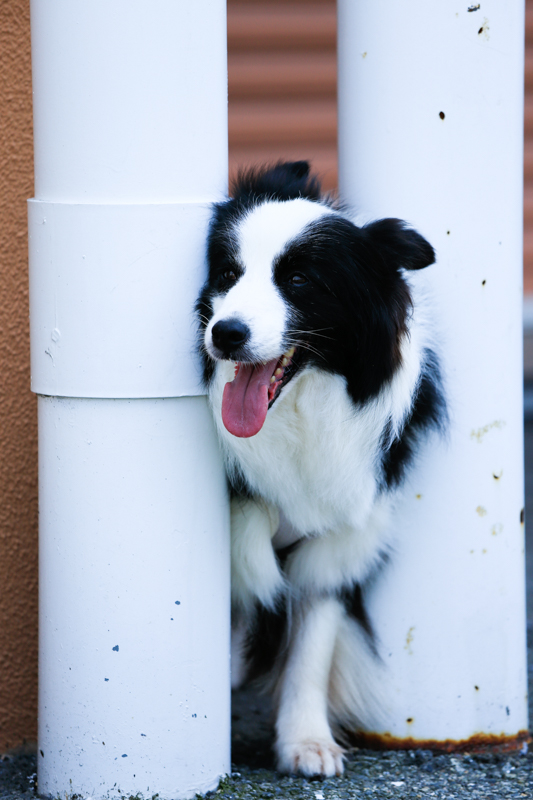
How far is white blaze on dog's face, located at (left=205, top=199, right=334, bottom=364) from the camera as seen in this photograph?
1.92m

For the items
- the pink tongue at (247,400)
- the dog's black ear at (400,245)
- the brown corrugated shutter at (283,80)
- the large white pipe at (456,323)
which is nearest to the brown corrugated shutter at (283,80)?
the brown corrugated shutter at (283,80)

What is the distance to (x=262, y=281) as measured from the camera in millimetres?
2027

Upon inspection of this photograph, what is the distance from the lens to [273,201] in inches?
86.4

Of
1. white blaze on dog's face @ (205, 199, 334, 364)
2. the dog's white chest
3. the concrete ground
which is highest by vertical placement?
white blaze on dog's face @ (205, 199, 334, 364)

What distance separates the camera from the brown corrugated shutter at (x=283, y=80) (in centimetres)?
559

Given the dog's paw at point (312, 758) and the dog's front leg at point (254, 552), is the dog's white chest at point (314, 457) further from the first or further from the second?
the dog's paw at point (312, 758)

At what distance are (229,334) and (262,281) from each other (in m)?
0.21

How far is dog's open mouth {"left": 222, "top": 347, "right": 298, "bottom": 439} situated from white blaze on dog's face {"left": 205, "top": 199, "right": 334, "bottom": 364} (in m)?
0.04

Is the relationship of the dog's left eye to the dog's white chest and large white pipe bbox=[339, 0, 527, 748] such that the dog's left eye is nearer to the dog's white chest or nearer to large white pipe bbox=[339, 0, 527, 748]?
the dog's white chest

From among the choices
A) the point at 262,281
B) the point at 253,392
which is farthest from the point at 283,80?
the point at 253,392

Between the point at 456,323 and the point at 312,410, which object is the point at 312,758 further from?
the point at 456,323

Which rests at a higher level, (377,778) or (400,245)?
(400,245)

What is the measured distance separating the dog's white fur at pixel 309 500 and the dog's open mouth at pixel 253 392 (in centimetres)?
4

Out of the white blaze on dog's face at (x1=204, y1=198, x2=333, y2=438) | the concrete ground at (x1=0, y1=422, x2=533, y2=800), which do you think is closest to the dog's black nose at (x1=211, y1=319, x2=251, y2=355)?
the white blaze on dog's face at (x1=204, y1=198, x2=333, y2=438)
